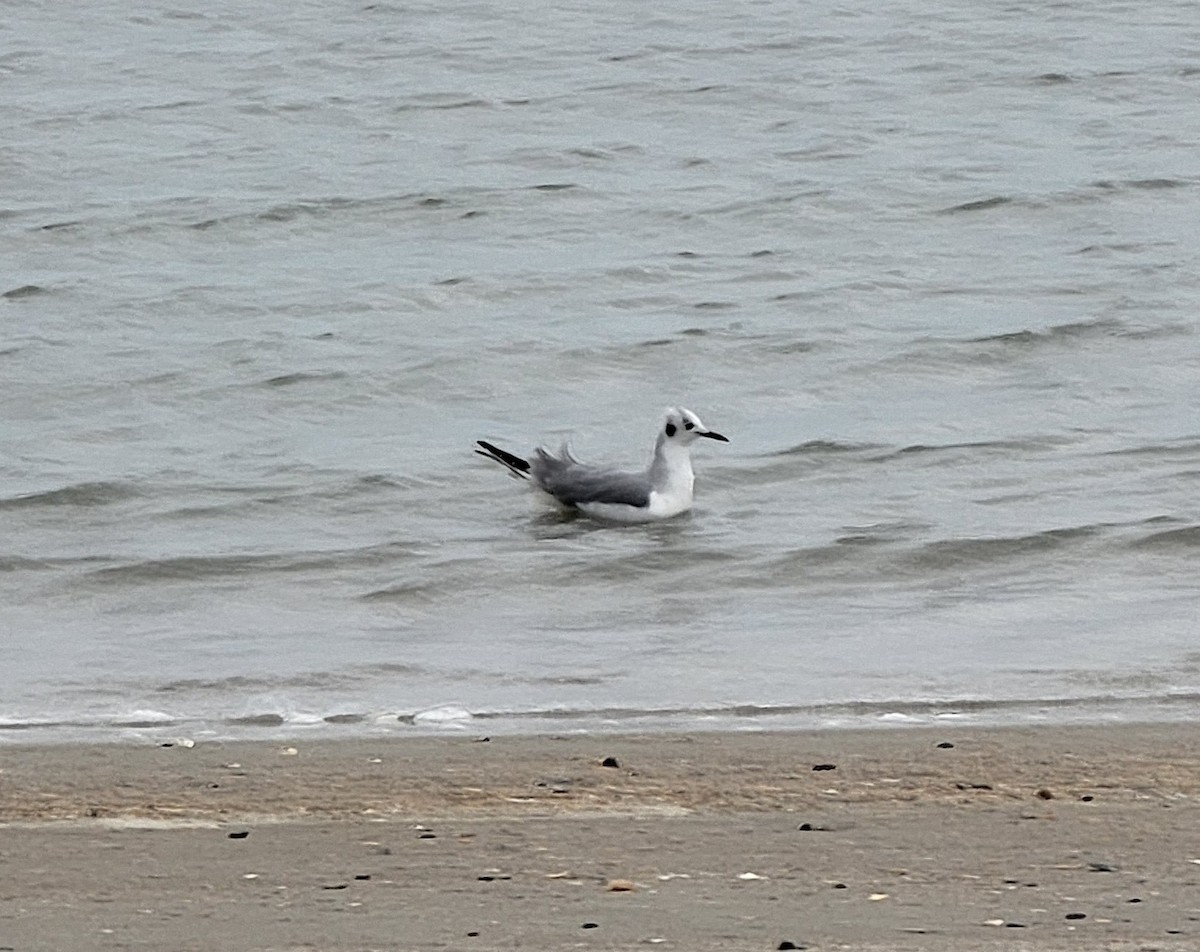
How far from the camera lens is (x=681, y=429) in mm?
11633

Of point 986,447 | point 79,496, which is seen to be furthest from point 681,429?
point 79,496

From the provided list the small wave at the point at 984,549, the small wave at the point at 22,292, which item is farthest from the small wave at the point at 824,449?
the small wave at the point at 22,292

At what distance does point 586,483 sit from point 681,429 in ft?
1.70

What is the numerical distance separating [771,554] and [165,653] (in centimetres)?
266

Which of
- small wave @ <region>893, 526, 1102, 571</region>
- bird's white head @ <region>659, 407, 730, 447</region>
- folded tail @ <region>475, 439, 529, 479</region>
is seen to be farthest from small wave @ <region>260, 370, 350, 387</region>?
small wave @ <region>893, 526, 1102, 571</region>

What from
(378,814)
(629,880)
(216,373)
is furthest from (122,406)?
(629,880)

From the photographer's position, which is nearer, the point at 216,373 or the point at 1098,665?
the point at 1098,665

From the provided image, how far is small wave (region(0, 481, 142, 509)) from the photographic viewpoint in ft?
38.3

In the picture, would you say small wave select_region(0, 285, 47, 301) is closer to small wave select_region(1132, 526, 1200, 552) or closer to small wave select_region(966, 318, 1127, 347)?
small wave select_region(966, 318, 1127, 347)

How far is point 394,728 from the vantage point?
734cm

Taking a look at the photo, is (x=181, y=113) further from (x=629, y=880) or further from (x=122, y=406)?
(x=629, y=880)

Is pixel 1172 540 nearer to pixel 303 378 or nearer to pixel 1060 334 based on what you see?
pixel 1060 334

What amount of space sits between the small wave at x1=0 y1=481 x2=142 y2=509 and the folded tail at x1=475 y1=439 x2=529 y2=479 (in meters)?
1.61

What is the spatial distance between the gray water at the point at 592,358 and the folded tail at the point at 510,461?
0.14m
